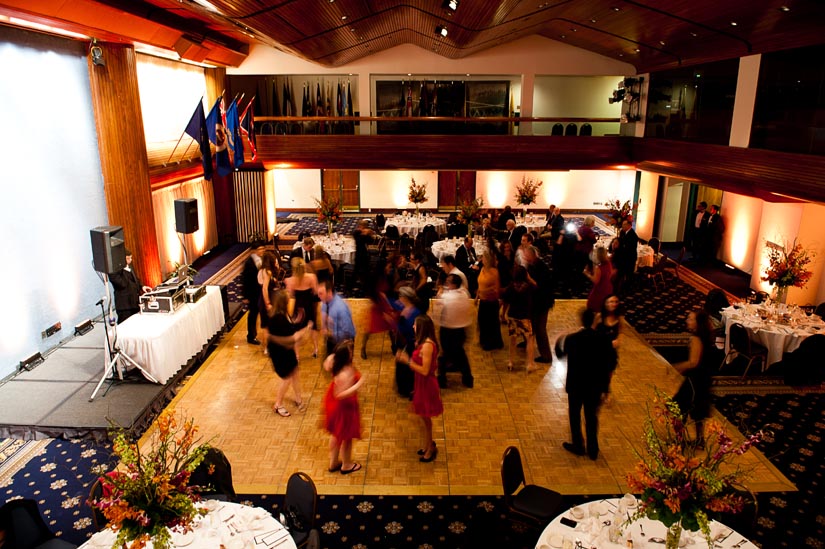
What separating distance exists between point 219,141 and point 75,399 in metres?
6.62

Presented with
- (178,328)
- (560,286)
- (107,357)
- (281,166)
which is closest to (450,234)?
(560,286)

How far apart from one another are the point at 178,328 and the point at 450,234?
282 inches

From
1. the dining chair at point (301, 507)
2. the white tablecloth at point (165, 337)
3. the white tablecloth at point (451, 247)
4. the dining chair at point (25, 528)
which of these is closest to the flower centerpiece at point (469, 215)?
the white tablecloth at point (451, 247)

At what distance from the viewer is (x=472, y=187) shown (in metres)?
21.2

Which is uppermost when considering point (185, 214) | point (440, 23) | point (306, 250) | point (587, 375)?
point (440, 23)

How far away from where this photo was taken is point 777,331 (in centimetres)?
790

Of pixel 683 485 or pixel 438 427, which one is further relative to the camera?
pixel 438 427

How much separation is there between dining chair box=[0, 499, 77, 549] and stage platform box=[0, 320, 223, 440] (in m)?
1.82

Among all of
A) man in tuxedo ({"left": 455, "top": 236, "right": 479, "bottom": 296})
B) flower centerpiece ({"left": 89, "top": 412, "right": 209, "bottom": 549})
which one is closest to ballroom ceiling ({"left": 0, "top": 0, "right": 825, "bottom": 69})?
man in tuxedo ({"left": 455, "top": 236, "right": 479, "bottom": 296})

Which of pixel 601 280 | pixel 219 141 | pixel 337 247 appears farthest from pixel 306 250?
pixel 601 280

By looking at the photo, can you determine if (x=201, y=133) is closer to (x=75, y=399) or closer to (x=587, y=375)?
(x=75, y=399)

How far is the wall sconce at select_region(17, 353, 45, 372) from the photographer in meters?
7.79

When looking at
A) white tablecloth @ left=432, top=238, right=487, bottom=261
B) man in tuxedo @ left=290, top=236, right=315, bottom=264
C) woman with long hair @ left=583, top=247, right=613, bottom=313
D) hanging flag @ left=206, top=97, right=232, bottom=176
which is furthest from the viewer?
white tablecloth @ left=432, top=238, right=487, bottom=261

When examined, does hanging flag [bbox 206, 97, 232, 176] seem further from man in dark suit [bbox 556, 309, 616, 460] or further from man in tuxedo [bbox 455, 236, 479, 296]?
man in dark suit [bbox 556, 309, 616, 460]
